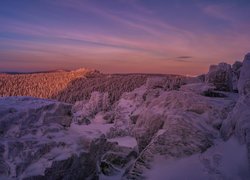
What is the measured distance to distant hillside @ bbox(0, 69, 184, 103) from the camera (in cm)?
6256

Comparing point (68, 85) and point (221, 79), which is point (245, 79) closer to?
point (221, 79)

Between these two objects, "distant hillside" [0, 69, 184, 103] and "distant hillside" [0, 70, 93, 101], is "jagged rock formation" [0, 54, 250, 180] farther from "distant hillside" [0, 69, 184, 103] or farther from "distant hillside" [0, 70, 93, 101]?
"distant hillside" [0, 70, 93, 101]

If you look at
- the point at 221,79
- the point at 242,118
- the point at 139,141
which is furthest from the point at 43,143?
the point at 221,79

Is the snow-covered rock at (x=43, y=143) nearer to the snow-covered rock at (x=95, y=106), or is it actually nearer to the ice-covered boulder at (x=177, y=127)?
the ice-covered boulder at (x=177, y=127)

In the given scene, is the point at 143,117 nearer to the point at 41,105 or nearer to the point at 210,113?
the point at 210,113

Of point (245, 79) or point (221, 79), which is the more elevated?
point (245, 79)

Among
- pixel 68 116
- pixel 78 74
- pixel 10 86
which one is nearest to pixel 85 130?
pixel 68 116

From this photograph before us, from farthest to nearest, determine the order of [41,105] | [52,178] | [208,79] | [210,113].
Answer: [208,79], [210,113], [41,105], [52,178]

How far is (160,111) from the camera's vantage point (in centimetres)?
1085

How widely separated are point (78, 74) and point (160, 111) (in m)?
69.8

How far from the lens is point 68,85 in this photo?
7012 centimetres

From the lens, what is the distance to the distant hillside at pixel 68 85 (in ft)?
205

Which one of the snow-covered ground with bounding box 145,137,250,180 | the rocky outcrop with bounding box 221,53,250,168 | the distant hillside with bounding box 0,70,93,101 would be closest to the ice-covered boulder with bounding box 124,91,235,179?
the snow-covered ground with bounding box 145,137,250,180

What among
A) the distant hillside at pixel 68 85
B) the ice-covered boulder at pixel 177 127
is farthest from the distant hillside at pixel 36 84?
the ice-covered boulder at pixel 177 127
